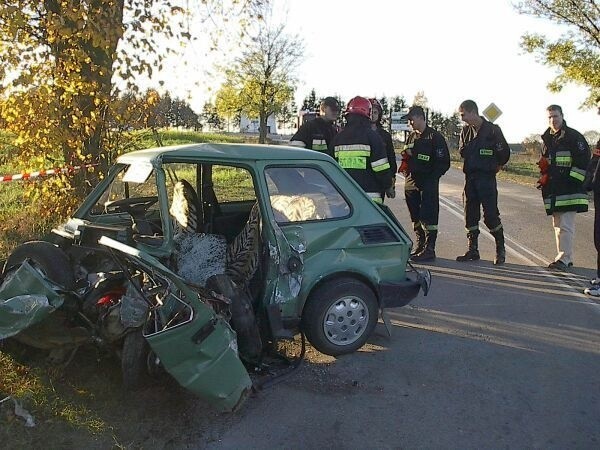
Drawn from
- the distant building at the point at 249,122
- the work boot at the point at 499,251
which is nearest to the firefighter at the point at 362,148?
the work boot at the point at 499,251

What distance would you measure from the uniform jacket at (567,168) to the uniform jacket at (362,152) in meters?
2.58

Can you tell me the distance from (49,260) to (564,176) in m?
6.22

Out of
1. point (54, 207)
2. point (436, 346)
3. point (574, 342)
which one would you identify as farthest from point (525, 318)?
point (54, 207)

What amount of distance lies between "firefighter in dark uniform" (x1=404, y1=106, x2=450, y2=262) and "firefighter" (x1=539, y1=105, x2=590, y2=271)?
52.7 inches

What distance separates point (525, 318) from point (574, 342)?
644 millimetres

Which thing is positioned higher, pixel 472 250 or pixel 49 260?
pixel 49 260

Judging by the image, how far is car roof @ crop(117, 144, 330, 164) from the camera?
4113 millimetres

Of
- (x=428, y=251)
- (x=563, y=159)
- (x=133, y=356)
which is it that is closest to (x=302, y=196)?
(x=133, y=356)

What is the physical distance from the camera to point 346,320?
449cm

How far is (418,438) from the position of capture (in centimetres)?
337

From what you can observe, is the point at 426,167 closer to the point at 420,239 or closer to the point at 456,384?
the point at 420,239

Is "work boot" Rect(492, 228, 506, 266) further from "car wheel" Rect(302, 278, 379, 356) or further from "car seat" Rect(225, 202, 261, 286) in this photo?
"car seat" Rect(225, 202, 261, 286)

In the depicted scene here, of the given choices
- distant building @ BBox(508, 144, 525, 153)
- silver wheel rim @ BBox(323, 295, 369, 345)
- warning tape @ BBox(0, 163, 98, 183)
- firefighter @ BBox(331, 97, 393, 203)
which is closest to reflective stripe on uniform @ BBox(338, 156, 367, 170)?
firefighter @ BBox(331, 97, 393, 203)

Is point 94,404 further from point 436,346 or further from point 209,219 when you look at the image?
point 436,346
